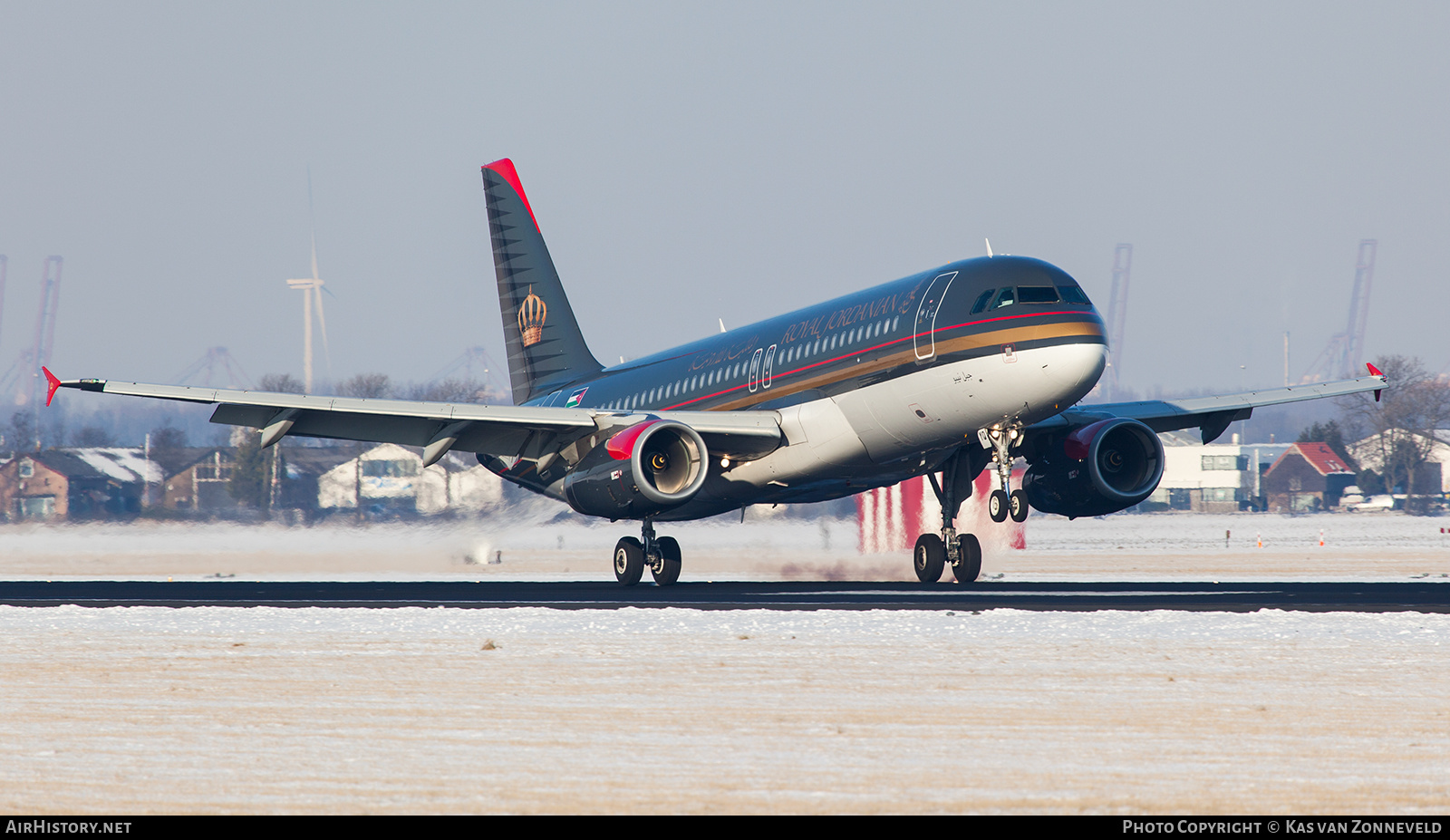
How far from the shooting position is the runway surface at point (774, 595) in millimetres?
22422

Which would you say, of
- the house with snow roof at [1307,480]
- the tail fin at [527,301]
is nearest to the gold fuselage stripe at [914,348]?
the tail fin at [527,301]

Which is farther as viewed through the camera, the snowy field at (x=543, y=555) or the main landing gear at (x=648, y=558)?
the snowy field at (x=543, y=555)

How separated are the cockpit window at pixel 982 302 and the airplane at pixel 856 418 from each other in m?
0.04

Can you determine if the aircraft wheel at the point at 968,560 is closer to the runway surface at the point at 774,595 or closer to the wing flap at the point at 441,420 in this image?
the runway surface at the point at 774,595

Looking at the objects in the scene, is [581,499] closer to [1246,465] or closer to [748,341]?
[748,341]

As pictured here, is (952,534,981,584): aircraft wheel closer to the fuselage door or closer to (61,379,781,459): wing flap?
(61,379,781,459): wing flap

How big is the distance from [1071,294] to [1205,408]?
25.6 ft

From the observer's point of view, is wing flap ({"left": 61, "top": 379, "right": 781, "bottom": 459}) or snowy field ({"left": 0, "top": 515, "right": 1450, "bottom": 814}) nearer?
snowy field ({"left": 0, "top": 515, "right": 1450, "bottom": 814})

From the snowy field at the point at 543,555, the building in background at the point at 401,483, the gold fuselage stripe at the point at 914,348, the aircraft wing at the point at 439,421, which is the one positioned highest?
the gold fuselage stripe at the point at 914,348

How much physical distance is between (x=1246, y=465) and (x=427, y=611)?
117 meters

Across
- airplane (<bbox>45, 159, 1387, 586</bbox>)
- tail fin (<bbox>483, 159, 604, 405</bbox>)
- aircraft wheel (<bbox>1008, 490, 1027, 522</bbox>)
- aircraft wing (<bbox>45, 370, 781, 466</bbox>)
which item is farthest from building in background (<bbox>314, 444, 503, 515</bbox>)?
aircraft wheel (<bbox>1008, 490, 1027, 522</bbox>)

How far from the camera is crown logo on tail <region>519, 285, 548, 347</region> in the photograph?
41969 millimetres

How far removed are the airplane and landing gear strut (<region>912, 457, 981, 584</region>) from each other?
0.05 meters

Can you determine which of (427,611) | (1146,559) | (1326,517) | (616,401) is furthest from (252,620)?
(1326,517)
